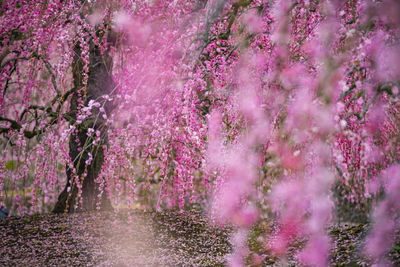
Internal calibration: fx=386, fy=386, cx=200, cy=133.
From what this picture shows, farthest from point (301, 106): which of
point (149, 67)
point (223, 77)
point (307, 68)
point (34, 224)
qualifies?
point (34, 224)

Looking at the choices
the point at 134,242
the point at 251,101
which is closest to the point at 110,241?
the point at 134,242

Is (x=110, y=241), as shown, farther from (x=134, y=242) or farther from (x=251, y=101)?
(x=251, y=101)

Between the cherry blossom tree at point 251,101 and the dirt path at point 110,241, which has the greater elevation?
the cherry blossom tree at point 251,101

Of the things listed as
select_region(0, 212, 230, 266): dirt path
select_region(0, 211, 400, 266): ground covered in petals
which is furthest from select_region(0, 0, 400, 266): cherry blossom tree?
select_region(0, 212, 230, 266): dirt path

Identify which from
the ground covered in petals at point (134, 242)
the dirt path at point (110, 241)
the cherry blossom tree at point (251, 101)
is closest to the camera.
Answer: the cherry blossom tree at point (251, 101)

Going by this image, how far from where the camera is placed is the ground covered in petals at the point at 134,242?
4.10 m

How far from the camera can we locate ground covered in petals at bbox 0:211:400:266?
4102 millimetres

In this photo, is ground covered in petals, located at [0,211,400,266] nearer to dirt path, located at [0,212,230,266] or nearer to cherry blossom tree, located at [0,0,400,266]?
dirt path, located at [0,212,230,266]

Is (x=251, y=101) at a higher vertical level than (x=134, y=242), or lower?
higher

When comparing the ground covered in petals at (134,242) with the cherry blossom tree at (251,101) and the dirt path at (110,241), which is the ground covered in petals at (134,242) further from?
the cherry blossom tree at (251,101)

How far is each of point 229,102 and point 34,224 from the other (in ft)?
12.9

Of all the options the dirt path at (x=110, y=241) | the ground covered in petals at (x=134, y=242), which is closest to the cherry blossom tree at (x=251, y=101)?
the ground covered in petals at (x=134, y=242)

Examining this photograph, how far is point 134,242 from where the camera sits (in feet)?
16.1

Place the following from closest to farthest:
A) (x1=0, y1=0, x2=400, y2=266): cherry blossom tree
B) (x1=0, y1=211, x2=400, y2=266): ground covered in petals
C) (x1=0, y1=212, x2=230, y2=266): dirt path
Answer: (x1=0, y1=0, x2=400, y2=266): cherry blossom tree → (x1=0, y1=211, x2=400, y2=266): ground covered in petals → (x1=0, y1=212, x2=230, y2=266): dirt path
